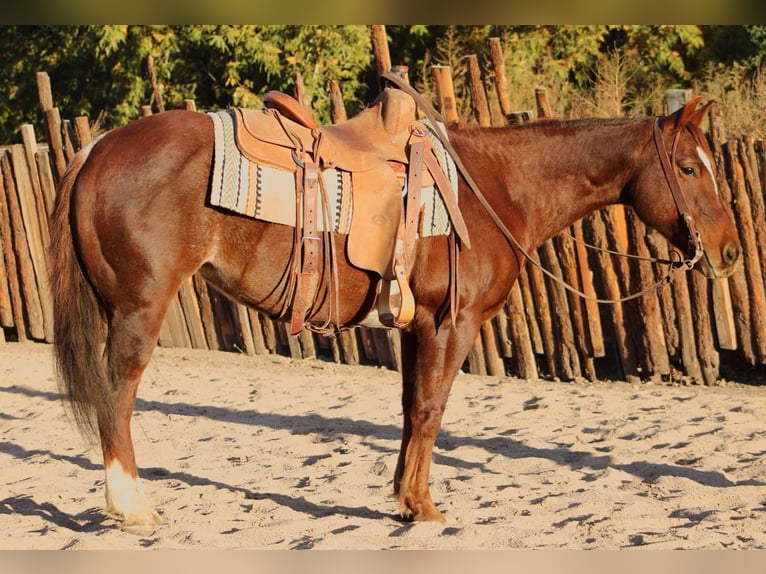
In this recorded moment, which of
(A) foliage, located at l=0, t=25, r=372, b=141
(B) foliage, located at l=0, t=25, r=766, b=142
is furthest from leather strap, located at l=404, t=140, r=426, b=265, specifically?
(A) foliage, located at l=0, t=25, r=372, b=141

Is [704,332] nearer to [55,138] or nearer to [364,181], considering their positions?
[364,181]

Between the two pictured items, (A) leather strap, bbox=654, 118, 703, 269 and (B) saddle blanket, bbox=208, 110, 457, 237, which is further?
(A) leather strap, bbox=654, 118, 703, 269

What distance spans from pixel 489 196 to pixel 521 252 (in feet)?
1.03

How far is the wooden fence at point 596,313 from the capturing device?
674cm

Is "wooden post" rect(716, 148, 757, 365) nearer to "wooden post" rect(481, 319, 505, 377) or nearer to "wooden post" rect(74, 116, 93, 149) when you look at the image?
"wooden post" rect(481, 319, 505, 377)

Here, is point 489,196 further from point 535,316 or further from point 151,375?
point 151,375

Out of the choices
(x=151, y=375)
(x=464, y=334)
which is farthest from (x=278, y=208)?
(x=151, y=375)

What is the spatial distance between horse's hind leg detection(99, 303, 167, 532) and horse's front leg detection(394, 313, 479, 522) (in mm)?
1178

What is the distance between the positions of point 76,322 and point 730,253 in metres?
3.03

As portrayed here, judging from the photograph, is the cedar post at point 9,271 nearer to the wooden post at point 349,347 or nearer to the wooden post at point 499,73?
the wooden post at point 349,347

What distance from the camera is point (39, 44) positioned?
537 inches

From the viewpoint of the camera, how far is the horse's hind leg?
404cm

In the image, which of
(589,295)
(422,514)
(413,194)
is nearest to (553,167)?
(413,194)

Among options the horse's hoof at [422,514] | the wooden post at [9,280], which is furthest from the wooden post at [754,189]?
the wooden post at [9,280]
